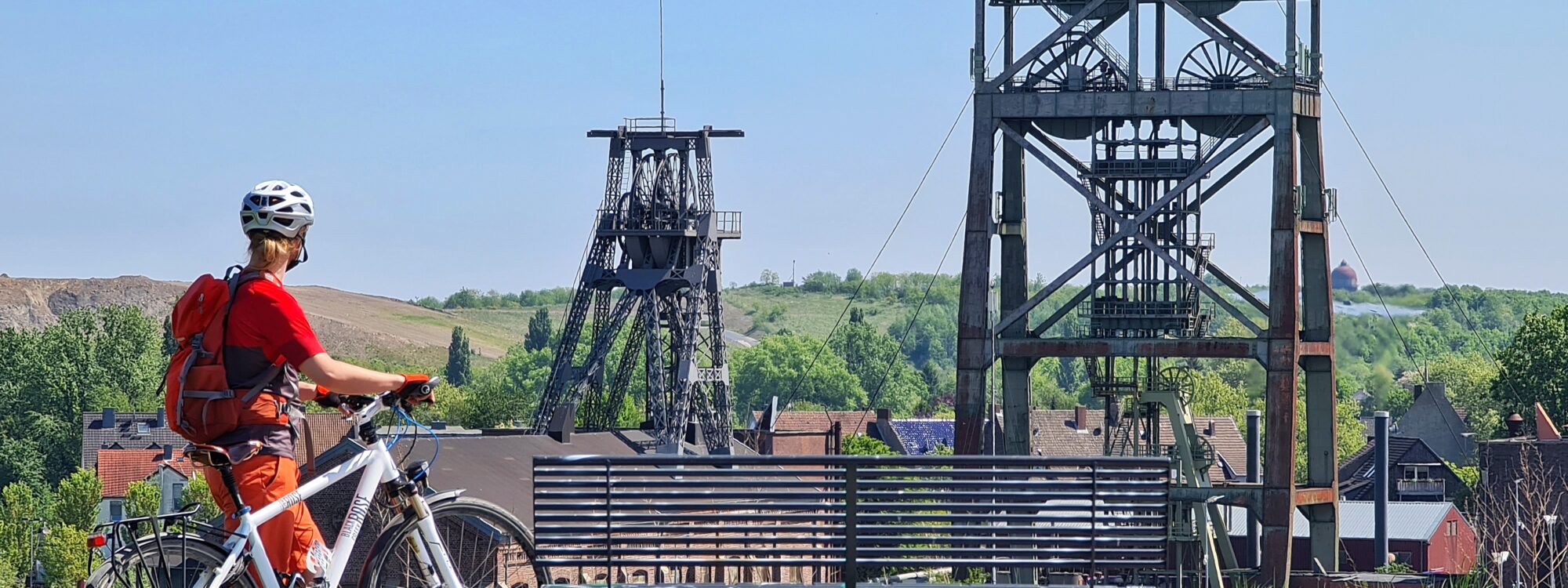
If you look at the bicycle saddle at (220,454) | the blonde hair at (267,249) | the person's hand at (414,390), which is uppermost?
the blonde hair at (267,249)

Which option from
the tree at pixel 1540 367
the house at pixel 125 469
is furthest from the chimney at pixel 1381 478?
the house at pixel 125 469

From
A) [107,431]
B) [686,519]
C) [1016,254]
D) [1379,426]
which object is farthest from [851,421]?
[686,519]

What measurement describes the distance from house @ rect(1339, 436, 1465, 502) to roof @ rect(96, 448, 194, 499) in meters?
48.8

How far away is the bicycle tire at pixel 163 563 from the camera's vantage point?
27.8 feet

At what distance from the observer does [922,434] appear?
11838 centimetres

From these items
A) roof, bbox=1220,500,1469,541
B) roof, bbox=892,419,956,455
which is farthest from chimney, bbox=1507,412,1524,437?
roof, bbox=892,419,956,455

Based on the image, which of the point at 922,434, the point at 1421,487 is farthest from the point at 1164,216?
the point at 922,434

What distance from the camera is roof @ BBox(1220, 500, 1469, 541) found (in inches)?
2539

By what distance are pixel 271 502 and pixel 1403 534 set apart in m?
60.5

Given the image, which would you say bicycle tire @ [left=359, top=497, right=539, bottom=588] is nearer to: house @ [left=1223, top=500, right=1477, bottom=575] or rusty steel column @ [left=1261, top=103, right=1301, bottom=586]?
rusty steel column @ [left=1261, top=103, right=1301, bottom=586]

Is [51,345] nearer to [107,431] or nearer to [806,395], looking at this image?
[107,431]

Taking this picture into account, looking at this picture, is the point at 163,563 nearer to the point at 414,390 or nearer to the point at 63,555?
the point at 414,390

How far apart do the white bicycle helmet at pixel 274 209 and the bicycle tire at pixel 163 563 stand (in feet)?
4.24

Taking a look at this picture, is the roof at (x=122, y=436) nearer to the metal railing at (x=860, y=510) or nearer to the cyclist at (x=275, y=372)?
the metal railing at (x=860, y=510)
